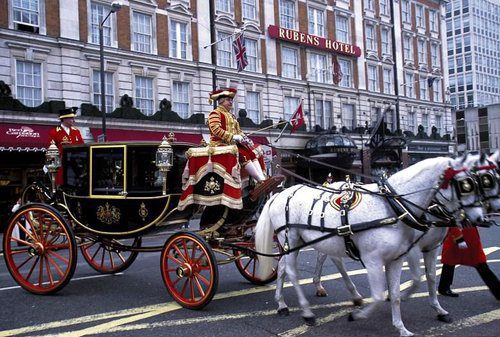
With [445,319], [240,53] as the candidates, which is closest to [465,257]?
[445,319]

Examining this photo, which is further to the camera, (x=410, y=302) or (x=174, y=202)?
(x=174, y=202)

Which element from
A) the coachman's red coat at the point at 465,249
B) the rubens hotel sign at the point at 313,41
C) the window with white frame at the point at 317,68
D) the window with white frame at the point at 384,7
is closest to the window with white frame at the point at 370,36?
the window with white frame at the point at 384,7

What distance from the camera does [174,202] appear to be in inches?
274

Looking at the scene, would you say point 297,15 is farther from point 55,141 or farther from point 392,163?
point 55,141

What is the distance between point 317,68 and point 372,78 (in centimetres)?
643

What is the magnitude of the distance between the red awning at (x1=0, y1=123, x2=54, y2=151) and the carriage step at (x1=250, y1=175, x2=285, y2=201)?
1443 cm

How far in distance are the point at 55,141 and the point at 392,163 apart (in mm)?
32196

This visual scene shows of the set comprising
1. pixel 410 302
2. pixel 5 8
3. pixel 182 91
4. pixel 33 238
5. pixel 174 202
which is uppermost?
pixel 5 8

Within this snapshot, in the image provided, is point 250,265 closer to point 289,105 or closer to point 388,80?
point 289,105

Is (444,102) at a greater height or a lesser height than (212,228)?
greater

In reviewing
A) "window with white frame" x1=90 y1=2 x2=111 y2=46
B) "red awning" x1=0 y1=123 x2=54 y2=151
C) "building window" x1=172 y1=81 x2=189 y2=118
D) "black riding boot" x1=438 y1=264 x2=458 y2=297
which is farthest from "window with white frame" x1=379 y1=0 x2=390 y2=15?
"black riding boot" x1=438 y1=264 x2=458 y2=297

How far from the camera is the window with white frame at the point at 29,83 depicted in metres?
19.9

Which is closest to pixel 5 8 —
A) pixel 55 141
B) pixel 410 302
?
pixel 55 141

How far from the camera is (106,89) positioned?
2242cm
